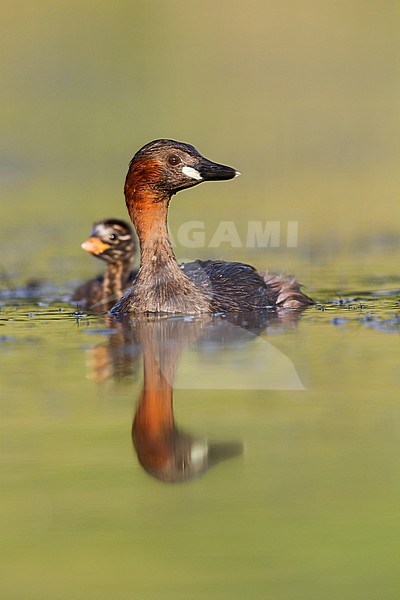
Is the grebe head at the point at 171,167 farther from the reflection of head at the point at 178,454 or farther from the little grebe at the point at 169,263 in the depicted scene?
the reflection of head at the point at 178,454

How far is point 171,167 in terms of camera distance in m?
9.05

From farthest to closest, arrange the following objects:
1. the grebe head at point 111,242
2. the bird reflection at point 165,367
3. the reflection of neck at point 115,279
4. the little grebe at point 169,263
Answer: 1. the grebe head at point 111,242
2. the reflection of neck at point 115,279
3. the little grebe at point 169,263
4. the bird reflection at point 165,367

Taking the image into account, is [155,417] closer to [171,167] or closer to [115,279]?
[171,167]

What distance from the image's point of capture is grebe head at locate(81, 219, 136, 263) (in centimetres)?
1126

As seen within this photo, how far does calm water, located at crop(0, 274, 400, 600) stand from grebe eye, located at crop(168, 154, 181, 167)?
156 cm

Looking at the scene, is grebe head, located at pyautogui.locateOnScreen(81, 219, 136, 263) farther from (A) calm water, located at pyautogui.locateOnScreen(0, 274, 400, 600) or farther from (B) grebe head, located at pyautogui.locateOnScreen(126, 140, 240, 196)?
(A) calm water, located at pyautogui.locateOnScreen(0, 274, 400, 600)

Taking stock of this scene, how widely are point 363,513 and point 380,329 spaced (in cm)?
349

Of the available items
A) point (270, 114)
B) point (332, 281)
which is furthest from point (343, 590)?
point (270, 114)

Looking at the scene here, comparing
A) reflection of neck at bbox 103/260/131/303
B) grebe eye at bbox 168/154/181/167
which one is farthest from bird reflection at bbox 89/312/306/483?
reflection of neck at bbox 103/260/131/303

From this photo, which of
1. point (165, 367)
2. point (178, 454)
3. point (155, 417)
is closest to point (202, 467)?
point (178, 454)

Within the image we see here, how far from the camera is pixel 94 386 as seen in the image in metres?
6.64

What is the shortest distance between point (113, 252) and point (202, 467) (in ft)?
20.4

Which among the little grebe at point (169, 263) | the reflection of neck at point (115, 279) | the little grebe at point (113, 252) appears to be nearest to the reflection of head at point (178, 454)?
the little grebe at point (169, 263)

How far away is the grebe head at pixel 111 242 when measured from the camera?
1126 cm
